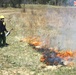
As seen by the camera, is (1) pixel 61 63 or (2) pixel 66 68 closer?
(2) pixel 66 68

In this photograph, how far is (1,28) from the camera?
16.3 m

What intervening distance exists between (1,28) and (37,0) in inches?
1642

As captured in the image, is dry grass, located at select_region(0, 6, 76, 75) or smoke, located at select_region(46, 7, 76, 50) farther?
smoke, located at select_region(46, 7, 76, 50)

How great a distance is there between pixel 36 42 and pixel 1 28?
7.67 ft

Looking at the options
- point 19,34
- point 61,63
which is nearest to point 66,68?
point 61,63

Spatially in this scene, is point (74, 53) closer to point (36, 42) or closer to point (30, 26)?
point (36, 42)

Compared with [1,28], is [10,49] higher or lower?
lower

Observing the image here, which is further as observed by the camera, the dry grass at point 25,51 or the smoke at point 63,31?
the smoke at point 63,31

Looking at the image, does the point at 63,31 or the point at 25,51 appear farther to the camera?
the point at 63,31

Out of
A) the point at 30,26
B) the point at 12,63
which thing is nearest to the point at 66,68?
the point at 12,63

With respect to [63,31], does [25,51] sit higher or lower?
higher

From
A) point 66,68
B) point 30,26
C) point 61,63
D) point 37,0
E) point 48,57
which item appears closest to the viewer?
point 66,68

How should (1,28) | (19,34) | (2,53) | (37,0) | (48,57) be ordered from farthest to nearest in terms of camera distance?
(37,0) → (19,34) → (1,28) → (2,53) → (48,57)

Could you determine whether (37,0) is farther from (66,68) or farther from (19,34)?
(66,68)
